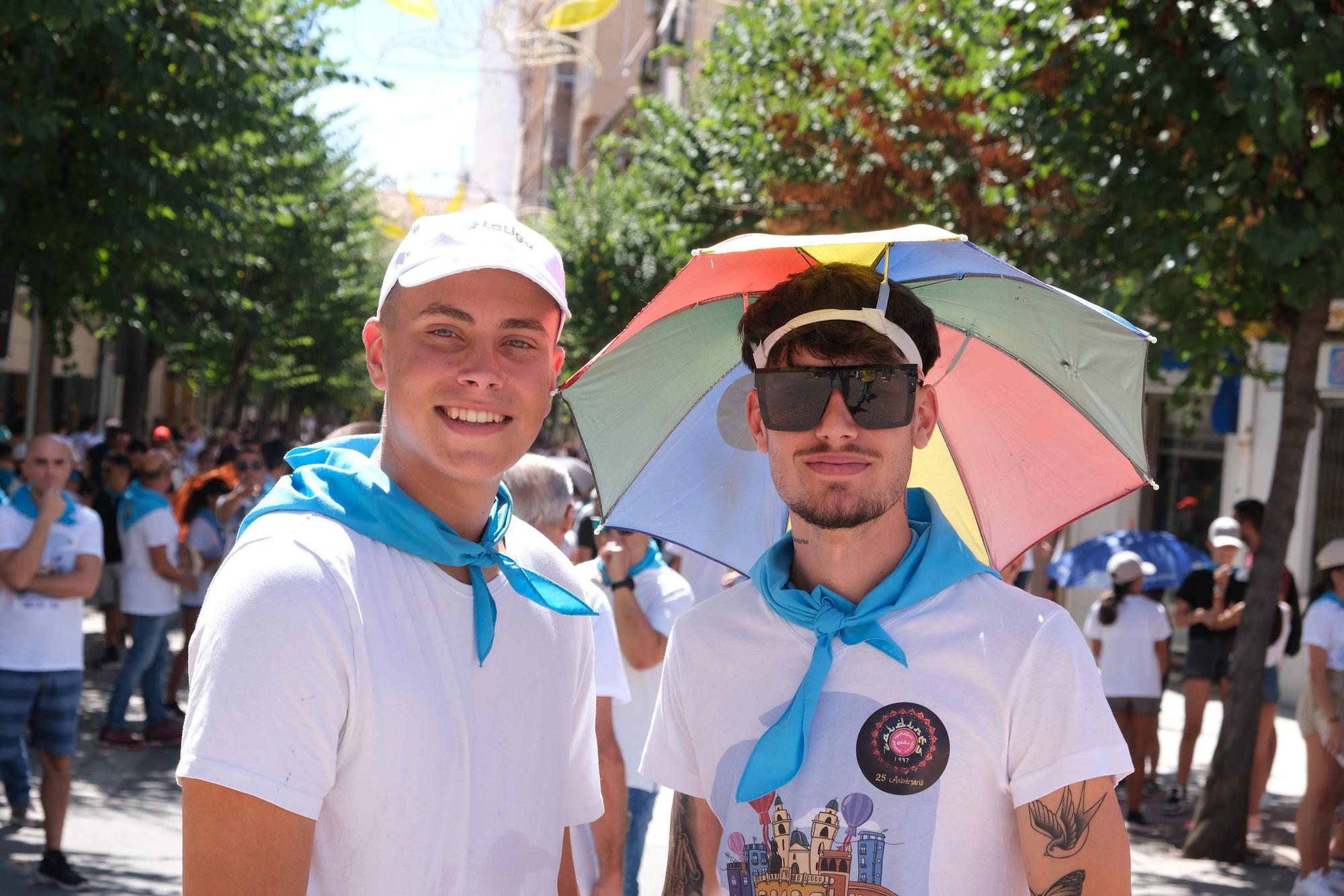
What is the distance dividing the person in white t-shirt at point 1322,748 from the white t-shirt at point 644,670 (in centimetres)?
419

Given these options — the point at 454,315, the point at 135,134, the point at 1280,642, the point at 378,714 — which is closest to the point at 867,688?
the point at 378,714

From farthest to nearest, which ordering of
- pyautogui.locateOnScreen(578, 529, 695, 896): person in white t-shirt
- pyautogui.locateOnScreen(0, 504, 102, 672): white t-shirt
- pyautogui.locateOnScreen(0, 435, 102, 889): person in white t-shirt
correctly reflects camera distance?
pyautogui.locateOnScreen(0, 504, 102, 672): white t-shirt → pyautogui.locateOnScreen(0, 435, 102, 889): person in white t-shirt → pyautogui.locateOnScreen(578, 529, 695, 896): person in white t-shirt

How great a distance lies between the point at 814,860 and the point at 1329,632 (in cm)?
657

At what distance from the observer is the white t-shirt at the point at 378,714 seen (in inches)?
80.0

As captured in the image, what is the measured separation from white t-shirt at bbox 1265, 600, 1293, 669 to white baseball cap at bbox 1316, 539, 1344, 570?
1.21 meters

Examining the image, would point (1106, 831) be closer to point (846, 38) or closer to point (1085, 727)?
point (1085, 727)

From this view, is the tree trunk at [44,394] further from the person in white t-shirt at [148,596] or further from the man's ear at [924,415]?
the man's ear at [924,415]

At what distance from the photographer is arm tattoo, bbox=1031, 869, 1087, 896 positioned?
2250mm

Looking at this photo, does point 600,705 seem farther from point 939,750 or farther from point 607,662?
point 939,750

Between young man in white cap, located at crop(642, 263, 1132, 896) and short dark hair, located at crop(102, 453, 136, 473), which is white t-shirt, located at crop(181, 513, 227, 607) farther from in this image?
young man in white cap, located at crop(642, 263, 1132, 896)

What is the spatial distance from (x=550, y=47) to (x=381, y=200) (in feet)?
56.3

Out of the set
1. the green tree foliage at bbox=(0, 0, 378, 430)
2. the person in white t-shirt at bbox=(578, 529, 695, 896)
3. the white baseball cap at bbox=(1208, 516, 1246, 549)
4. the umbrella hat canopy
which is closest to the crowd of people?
the umbrella hat canopy

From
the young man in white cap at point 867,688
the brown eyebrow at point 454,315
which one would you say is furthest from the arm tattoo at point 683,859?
the brown eyebrow at point 454,315

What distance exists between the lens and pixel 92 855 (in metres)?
7.64
